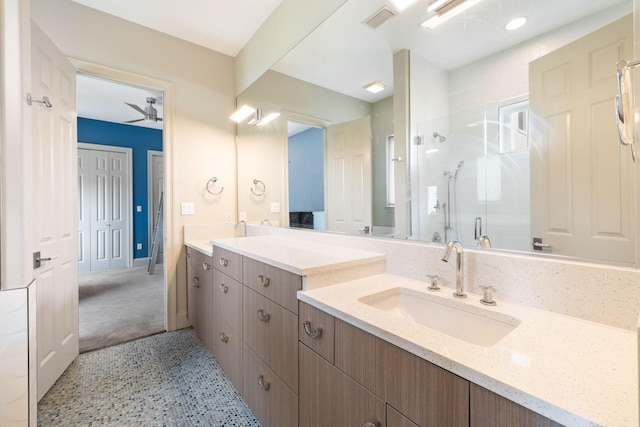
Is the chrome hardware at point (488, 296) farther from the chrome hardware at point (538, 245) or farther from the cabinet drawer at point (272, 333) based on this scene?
the cabinet drawer at point (272, 333)

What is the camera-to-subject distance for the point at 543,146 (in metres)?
1.01

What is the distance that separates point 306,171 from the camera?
2.22 meters

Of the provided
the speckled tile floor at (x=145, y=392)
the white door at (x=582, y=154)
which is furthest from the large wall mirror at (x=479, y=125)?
the speckled tile floor at (x=145, y=392)

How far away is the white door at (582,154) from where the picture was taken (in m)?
0.83

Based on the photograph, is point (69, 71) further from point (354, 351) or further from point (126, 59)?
point (354, 351)

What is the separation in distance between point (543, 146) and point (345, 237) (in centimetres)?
106

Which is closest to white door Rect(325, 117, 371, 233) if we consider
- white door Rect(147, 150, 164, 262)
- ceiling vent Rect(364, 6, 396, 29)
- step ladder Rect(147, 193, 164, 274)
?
ceiling vent Rect(364, 6, 396, 29)

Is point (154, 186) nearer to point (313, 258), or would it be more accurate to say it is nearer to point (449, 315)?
point (313, 258)

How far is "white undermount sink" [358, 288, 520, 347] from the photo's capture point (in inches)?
36.1

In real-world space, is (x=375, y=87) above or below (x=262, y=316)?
above

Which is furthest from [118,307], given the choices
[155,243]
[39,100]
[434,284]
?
[434,284]

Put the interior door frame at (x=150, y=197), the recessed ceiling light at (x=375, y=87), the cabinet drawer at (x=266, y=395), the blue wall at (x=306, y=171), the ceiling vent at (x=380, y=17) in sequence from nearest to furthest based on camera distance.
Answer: the cabinet drawer at (x=266, y=395) < the ceiling vent at (x=380, y=17) < the recessed ceiling light at (x=375, y=87) < the blue wall at (x=306, y=171) < the interior door frame at (x=150, y=197)

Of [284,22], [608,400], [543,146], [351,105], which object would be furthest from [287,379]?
[284,22]

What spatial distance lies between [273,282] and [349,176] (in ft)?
2.83
